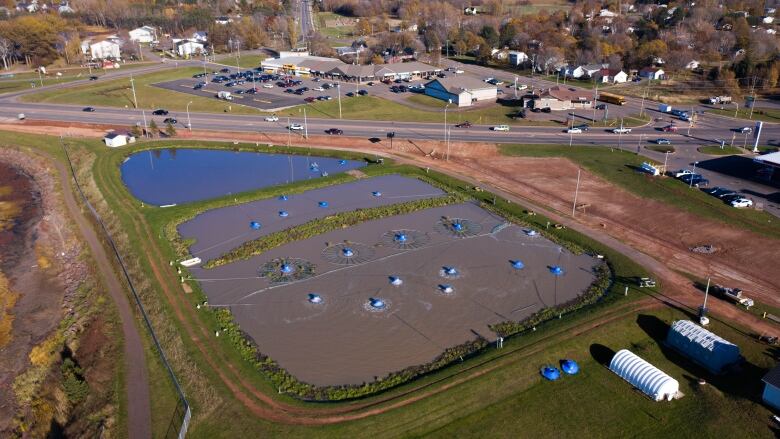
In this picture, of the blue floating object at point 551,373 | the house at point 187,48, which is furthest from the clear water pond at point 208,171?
the house at point 187,48

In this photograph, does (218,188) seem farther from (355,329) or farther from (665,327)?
(665,327)

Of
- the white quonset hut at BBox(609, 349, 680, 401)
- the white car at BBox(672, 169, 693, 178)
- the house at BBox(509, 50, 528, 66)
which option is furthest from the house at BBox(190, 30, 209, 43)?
the white quonset hut at BBox(609, 349, 680, 401)

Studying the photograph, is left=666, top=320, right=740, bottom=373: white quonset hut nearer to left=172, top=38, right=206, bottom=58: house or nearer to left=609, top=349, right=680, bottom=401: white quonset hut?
left=609, top=349, right=680, bottom=401: white quonset hut

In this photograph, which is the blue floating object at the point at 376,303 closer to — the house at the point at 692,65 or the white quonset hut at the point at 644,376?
the white quonset hut at the point at 644,376

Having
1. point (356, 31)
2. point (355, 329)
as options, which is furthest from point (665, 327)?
point (356, 31)

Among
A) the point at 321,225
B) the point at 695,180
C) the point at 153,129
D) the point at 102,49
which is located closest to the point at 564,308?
the point at 321,225
